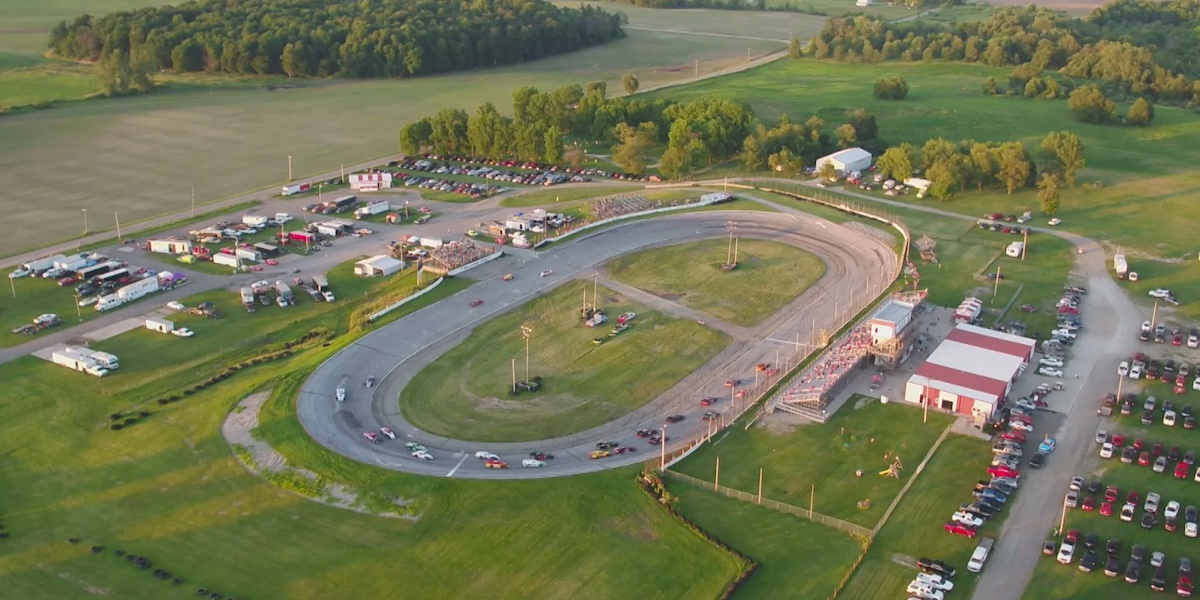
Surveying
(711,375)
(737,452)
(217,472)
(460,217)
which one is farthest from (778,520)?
(460,217)

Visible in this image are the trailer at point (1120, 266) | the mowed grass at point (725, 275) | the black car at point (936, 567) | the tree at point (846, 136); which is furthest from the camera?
the tree at point (846, 136)

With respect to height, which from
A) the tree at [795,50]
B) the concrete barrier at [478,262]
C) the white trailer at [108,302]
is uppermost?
the tree at [795,50]

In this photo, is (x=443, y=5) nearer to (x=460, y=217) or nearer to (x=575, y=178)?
(x=575, y=178)

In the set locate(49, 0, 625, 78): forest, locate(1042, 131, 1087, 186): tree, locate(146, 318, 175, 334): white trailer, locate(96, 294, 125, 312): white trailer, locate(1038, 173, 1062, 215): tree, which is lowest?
locate(146, 318, 175, 334): white trailer

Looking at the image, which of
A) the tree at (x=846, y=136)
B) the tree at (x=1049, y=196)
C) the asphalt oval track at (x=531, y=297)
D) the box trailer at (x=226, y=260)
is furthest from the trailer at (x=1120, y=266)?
the box trailer at (x=226, y=260)

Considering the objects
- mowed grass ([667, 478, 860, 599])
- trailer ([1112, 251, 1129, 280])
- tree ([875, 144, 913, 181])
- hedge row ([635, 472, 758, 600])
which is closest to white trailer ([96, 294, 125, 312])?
hedge row ([635, 472, 758, 600])

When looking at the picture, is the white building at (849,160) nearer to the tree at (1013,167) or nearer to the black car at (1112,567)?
the tree at (1013,167)

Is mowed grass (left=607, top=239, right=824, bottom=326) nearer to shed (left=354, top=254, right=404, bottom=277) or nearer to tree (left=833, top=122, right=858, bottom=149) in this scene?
shed (left=354, top=254, right=404, bottom=277)
